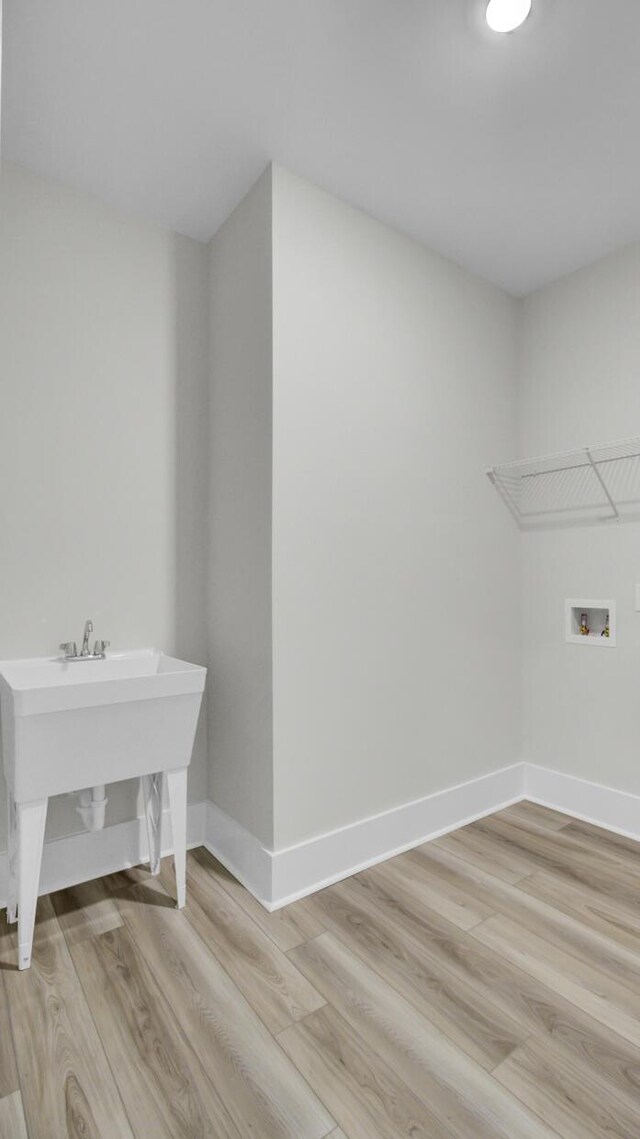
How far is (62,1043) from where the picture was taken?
131 cm

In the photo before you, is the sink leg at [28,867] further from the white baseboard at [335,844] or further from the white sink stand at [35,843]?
the white baseboard at [335,844]

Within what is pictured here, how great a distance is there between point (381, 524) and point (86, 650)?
1.13 m

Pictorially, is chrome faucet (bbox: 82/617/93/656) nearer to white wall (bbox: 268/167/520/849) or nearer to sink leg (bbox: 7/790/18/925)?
sink leg (bbox: 7/790/18/925)

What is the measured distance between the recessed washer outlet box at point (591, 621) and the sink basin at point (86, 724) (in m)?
1.71

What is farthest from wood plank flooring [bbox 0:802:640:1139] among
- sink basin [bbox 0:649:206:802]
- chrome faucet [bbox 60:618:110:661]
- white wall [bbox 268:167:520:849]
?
chrome faucet [bbox 60:618:110:661]

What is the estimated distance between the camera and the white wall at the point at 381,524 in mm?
1946

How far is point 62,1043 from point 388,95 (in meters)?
2.58

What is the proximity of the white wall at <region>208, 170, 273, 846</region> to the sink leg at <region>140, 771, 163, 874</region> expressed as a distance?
0.27 meters

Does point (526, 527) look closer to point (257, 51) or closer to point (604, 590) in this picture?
point (604, 590)

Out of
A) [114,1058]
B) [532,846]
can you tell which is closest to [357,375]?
[532,846]

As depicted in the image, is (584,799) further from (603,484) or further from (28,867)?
(28,867)

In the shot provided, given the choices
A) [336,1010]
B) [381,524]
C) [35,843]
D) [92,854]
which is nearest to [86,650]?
[35,843]

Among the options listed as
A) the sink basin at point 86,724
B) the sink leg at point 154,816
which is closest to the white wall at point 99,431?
the sink leg at point 154,816

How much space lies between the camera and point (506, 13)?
1418 mm
